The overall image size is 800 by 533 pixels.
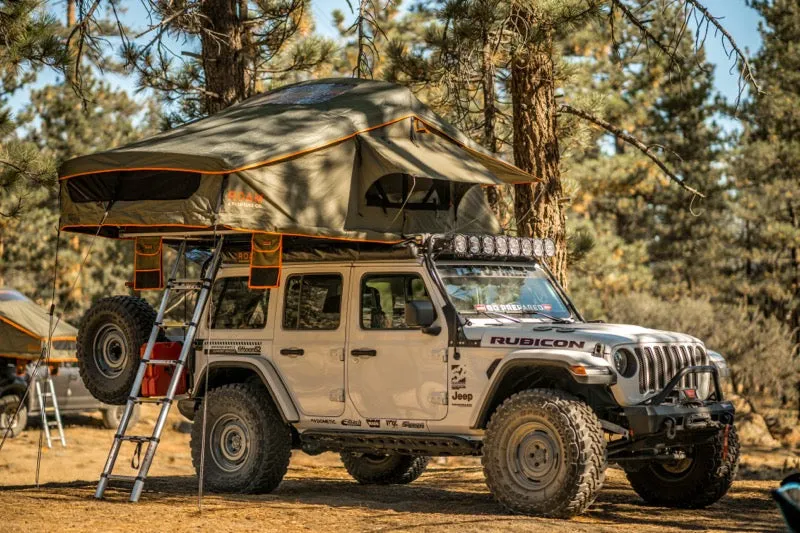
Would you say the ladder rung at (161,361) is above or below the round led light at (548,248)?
below

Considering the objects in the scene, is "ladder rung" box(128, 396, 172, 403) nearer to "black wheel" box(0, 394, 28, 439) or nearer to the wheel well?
the wheel well

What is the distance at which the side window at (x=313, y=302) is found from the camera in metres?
10.1

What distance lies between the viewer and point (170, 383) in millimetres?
9859

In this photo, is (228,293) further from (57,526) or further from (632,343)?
(632,343)

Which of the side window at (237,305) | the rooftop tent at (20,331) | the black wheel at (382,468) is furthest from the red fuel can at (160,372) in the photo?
the rooftop tent at (20,331)

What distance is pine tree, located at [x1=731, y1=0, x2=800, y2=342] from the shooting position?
33875 mm

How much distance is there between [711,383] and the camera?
31.1ft

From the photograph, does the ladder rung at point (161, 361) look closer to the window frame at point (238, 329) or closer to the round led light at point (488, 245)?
the window frame at point (238, 329)

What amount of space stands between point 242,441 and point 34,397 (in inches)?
450

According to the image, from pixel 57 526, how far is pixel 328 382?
8.54 feet

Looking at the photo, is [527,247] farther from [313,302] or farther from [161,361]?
[161,361]

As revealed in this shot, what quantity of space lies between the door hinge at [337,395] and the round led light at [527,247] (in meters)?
1.96

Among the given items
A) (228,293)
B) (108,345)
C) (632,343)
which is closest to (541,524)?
(632,343)

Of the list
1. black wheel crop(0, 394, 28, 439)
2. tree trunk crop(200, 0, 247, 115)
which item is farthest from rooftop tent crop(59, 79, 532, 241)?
black wheel crop(0, 394, 28, 439)
